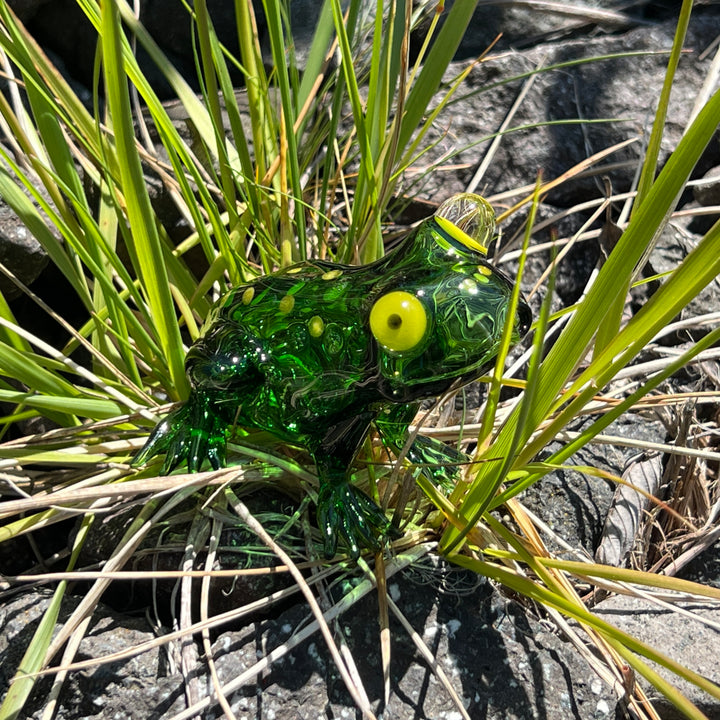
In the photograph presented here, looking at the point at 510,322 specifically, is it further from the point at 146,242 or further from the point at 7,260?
the point at 7,260

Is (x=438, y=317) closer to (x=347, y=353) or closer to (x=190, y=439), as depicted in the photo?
(x=347, y=353)

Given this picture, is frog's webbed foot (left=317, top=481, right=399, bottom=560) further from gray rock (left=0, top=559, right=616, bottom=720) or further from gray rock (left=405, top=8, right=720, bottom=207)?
gray rock (left=405, top=8, right=720, bottom=207)

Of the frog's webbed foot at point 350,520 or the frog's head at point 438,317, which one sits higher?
the frog's head at point 438,317

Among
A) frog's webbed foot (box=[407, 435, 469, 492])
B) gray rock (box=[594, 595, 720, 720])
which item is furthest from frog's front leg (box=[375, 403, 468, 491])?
gray rock (box=[594, 595, 720, 720])

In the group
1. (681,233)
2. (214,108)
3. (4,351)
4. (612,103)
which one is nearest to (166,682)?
(4,351)

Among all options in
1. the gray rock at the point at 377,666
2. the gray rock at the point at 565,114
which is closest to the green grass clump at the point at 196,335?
the gray rock at the point at 377,666

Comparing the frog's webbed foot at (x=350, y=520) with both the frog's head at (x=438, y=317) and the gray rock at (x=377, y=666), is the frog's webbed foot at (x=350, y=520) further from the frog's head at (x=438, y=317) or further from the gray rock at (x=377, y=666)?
the frog's head at (x=438, y=317)

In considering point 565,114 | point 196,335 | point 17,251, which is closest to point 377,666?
point 196,335
